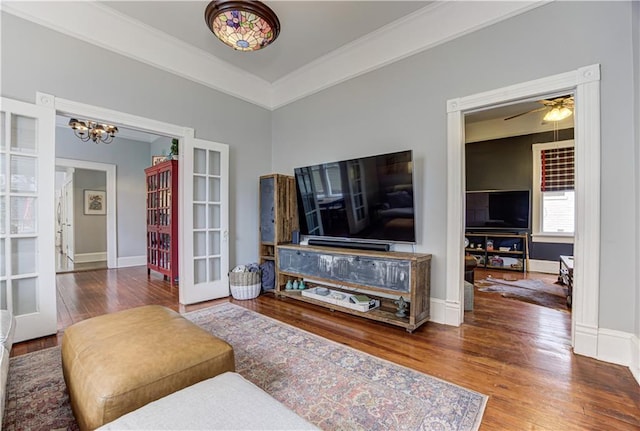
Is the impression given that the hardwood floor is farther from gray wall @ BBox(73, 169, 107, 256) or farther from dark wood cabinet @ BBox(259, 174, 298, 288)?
gray wall @ BBox(73, 169, 107, 256)

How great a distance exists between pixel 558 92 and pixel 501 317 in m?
2.28

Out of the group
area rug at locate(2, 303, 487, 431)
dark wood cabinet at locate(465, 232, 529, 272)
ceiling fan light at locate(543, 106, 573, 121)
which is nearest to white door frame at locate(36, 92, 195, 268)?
area rug at locate(2, 303, 487, 431)

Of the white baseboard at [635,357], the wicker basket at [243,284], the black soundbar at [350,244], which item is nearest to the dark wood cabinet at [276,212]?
the wicker basket at [243,284]

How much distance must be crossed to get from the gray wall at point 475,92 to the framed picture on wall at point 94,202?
6120 mm

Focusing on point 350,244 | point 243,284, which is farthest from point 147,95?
point 350,244

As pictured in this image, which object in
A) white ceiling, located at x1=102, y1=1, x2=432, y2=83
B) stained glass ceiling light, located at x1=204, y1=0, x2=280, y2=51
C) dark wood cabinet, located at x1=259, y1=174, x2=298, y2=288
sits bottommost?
dark wood cabinet, located at x1=259, y1=174, x2=298, y2=288

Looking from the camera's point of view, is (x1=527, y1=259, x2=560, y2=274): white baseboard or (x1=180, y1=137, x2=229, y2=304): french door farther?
(x1=527, y1=259, x2=560, y2=274): white baseboard

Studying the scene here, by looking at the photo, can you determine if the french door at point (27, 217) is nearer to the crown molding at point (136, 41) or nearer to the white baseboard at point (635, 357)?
the crown molding at point (136, 41)

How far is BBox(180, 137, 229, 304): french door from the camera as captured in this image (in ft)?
11.7

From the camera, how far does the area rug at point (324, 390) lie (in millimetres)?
1508

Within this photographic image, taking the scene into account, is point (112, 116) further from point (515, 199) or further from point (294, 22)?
point (515, 199)

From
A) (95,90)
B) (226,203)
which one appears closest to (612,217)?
(226,203)

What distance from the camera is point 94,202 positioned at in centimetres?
730

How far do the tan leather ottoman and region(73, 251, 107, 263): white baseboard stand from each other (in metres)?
6.77
